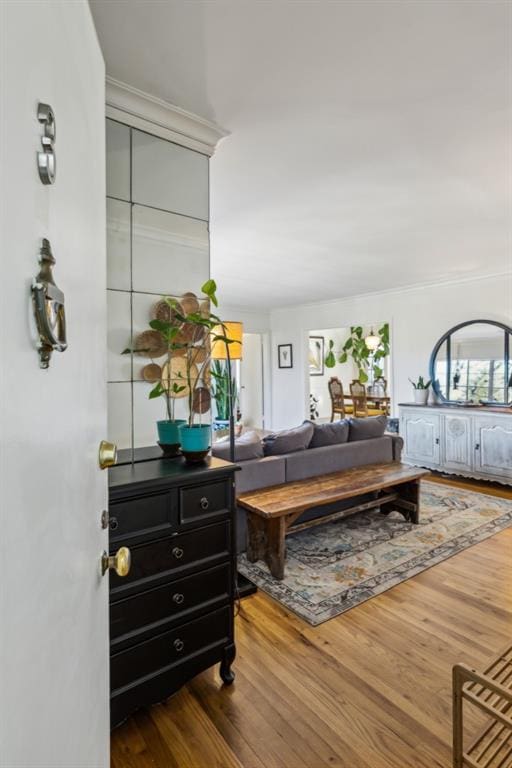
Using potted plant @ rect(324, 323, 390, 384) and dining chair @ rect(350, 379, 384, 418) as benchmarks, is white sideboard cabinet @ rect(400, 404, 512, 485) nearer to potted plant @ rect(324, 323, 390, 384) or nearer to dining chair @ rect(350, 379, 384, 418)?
dining chair @ rect(350, 379, 384, 418)

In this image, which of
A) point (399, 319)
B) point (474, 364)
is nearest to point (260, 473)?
point (474, 364)

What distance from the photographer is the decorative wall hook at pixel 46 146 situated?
0.49 metres

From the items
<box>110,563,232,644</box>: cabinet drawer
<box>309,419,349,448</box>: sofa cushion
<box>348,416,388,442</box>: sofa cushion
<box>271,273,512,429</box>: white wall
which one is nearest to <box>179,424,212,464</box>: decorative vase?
<box>110,563,232,644</box>: cabinet drawer

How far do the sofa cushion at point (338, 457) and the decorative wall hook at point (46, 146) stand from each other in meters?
2.77

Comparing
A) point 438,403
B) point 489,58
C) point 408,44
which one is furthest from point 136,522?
point 438,403

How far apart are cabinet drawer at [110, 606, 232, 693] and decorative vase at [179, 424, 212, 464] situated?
641 millimetres

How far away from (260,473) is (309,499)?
1.45ft

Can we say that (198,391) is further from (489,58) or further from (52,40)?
(489,58)

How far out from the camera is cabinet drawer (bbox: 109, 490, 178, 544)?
136 centimetres

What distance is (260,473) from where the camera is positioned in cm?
295

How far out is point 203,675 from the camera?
1780mm

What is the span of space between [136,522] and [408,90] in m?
2.03

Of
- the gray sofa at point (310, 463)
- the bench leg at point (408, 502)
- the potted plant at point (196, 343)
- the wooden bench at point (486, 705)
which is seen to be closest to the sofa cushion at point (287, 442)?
the gray sofa at point (310, 463)

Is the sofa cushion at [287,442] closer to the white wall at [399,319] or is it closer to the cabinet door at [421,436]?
the cabinet door at [421,436]
